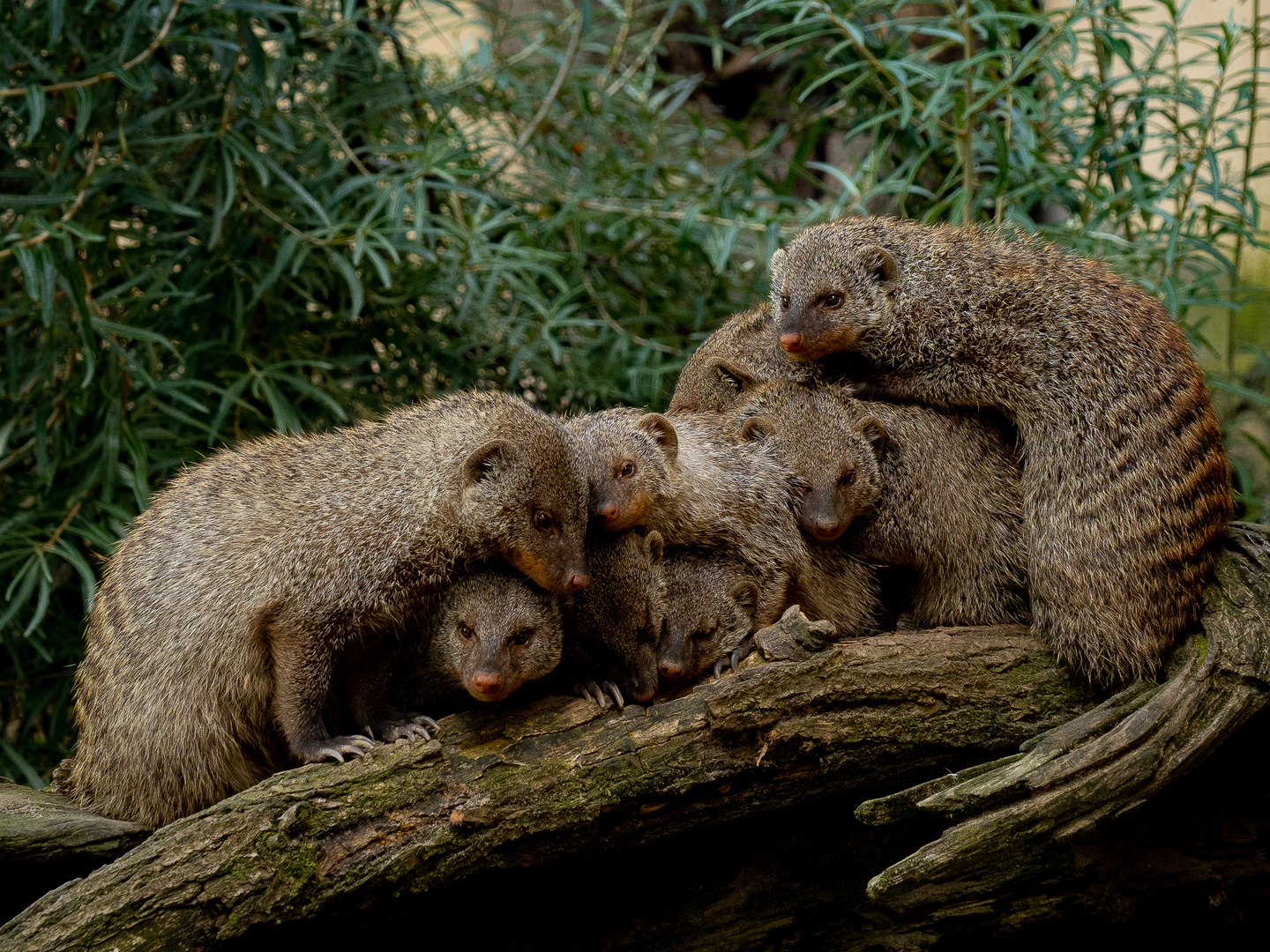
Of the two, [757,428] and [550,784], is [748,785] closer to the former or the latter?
[550,784]

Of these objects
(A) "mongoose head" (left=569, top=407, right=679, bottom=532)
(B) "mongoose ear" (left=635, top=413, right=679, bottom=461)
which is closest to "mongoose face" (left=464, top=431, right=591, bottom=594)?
(A) "mongoose head" (left=569, top=407, right=679, bottom=532)

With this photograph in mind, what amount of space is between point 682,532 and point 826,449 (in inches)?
19.7

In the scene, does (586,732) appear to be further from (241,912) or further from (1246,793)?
(1246,793)

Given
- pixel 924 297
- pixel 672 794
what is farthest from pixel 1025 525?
pixel 672 794

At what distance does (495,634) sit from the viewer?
9.46 feet

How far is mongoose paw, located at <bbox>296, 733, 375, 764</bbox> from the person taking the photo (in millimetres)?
2904

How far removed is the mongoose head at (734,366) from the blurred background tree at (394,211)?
81cm

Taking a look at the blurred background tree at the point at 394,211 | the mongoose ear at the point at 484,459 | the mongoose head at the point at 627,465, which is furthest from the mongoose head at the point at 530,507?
the blurred background tree at the point at 394,211

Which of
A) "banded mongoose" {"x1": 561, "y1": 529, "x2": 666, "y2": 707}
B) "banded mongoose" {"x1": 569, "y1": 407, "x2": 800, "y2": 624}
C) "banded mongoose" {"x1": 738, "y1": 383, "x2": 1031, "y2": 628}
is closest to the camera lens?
"banded mongoose" {"x1": 561, "y1": 529, "x2": 666, "y2": 707}

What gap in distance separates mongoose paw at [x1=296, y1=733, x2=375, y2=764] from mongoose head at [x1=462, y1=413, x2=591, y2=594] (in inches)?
24.3

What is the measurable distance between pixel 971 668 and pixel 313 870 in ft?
5.89

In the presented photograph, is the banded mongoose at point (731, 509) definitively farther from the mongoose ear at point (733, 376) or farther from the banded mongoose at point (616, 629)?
the mongoose ear at point (733, 376)

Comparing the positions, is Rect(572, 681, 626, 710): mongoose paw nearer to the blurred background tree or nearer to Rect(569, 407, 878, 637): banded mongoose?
Rect(569, 407, 878, 637): banded mongoose

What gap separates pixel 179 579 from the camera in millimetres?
3164
